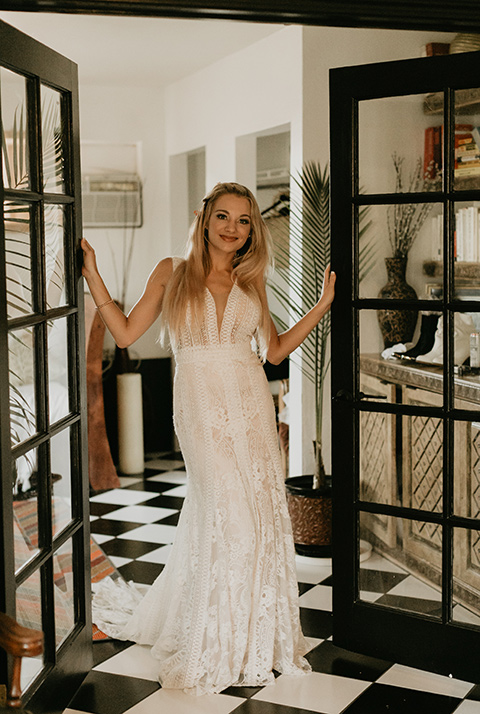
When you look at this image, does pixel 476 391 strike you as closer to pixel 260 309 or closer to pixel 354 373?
pixel 354 373

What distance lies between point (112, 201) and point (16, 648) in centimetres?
565

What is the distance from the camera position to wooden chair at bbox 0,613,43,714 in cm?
198

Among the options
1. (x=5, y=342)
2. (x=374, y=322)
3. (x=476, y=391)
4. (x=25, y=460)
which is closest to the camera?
(x=5, y=342)

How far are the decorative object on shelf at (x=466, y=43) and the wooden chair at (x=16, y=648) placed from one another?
11.8 ft

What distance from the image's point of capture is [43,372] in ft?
9.26

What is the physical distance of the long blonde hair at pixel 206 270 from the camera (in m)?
3.33

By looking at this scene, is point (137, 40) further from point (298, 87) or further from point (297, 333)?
point (297, 333)

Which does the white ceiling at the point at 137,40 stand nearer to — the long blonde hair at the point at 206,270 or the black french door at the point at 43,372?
the long blonde hair at the point at 206,270

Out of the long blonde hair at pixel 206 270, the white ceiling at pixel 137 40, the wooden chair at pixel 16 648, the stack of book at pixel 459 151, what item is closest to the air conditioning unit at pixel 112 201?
the white ceiling at pixel 137 40

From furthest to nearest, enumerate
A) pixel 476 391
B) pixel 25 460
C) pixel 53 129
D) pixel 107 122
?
pixel 107 122, pixel 476 391, pixel 53 129, pixel 25 460

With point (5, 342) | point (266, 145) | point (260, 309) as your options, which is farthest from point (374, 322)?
point (266, 145)

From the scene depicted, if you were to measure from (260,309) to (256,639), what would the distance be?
47.6 inches

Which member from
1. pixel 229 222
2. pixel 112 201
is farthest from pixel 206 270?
pixel 112 201

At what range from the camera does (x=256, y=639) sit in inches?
127
